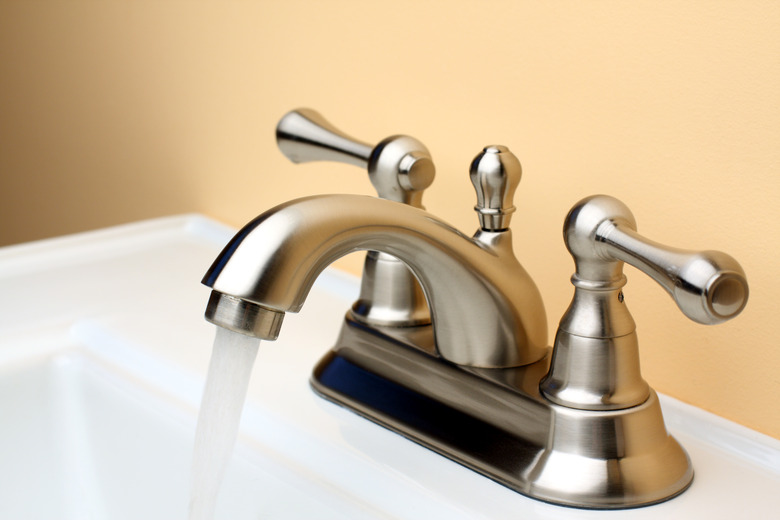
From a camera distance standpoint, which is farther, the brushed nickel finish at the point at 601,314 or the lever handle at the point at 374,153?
the lever handle at the point at 374,153

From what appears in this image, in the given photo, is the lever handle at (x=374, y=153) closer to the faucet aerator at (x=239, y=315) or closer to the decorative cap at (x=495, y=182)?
the decorative cap at (x=495, y=182)

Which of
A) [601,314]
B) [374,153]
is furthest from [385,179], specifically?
[601,314]

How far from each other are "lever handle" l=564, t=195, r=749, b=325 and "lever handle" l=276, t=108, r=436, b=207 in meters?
0.12

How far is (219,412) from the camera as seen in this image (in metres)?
0.39

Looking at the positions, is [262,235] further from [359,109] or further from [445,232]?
[359,109]

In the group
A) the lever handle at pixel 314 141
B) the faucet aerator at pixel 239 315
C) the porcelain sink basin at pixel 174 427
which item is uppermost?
the lever handle at pixel 314 141

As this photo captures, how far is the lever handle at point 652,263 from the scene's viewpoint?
0.33 m

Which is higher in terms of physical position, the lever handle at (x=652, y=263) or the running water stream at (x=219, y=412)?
the lever handle at (x=652, y=263)

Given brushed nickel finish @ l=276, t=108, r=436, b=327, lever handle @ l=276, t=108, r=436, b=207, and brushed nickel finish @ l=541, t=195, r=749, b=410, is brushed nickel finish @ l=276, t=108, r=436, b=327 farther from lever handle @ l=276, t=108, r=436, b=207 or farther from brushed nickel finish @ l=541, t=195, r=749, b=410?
brushed nickel finish @ l=541, t=195, r=749, b=410

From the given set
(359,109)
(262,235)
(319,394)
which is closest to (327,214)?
(262,235)

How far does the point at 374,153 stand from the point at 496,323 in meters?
0.13

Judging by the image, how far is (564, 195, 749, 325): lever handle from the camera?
1.09 ft

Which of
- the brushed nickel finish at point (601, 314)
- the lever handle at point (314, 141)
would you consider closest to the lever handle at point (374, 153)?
the lever handle at point (314, 141)

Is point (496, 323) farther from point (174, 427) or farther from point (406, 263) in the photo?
point (174, 427)
